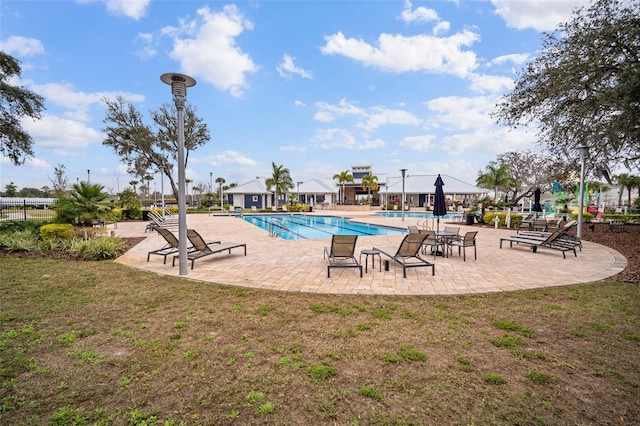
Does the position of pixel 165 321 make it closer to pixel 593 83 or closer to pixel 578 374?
pixel 578 374

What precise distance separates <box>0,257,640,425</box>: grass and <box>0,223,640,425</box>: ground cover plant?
0.05ft

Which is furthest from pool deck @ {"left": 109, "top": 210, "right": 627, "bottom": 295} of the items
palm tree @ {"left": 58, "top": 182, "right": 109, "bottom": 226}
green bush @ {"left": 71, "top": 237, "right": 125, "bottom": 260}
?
palm tree @ {"left": 58, "top": 182, "right": 109, "bottom": 226}

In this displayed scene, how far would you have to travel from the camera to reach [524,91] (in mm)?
10328

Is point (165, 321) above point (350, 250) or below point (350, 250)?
below

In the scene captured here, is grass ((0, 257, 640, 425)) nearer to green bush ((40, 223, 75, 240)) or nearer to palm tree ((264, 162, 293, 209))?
green bush ((40, 223, 75, 240))

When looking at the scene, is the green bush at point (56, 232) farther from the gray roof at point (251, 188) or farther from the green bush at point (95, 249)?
the gray roof at point (251, 188)

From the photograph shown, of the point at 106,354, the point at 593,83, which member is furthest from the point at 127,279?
the point at 593,83

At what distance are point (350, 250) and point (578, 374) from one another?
14.3 feet

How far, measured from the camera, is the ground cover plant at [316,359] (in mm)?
2195

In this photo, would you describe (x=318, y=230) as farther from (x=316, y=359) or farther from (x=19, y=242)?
(x=316, y=359)

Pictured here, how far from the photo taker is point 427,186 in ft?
146

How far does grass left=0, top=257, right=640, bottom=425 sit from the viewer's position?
86.4 inches

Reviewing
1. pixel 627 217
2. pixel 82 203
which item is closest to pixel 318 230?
pixel 82 203

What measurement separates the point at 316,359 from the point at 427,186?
45.1 m
